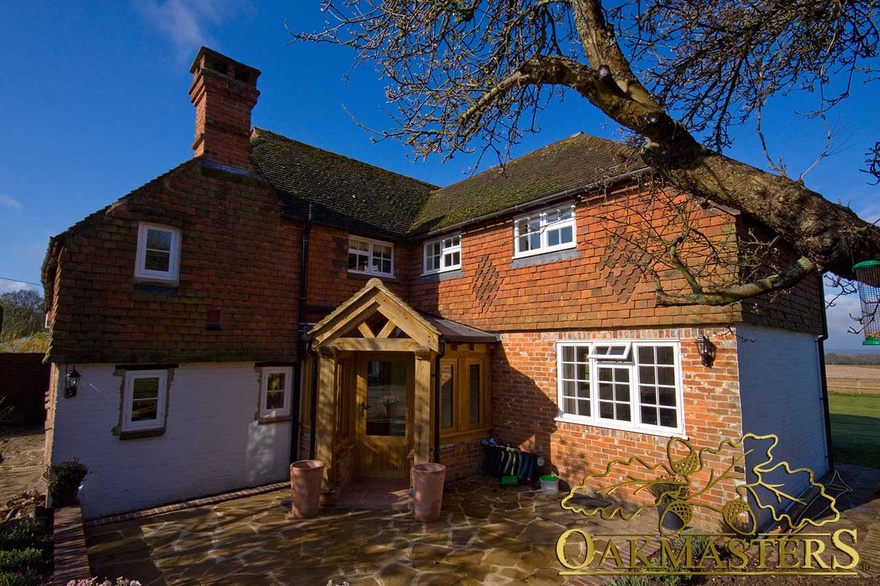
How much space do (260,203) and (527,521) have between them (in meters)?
8.85

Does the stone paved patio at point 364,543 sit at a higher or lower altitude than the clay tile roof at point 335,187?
lower

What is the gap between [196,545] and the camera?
6648 mm

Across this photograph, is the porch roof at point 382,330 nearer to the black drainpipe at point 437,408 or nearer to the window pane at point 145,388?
the black drainpipe at point 437,408

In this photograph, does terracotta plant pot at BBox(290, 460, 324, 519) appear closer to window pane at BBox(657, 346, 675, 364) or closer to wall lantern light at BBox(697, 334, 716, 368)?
window pane at BBox(657, 346, 675, 364)

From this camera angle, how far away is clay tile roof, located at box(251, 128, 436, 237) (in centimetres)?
1209

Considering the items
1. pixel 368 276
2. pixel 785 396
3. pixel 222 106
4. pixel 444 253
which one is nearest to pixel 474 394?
pixel 444 253

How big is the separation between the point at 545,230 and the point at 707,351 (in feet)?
12.4

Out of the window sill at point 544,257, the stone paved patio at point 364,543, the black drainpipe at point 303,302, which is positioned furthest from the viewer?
the black drainpipe at point 303,302

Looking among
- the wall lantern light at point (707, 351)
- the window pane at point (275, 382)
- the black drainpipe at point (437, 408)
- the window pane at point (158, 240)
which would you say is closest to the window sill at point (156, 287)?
the window pane at point (158, 240)

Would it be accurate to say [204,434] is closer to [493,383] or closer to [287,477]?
[287,477]

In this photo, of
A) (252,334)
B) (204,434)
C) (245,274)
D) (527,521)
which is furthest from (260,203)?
(527,521)

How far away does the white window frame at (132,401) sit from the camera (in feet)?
27.7

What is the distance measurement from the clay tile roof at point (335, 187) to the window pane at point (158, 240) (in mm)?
2726

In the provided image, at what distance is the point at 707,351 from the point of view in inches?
280
